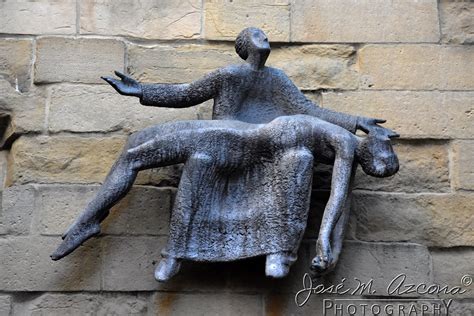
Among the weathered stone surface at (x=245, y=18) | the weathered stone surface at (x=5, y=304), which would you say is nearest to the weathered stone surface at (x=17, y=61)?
the weathered stone surface at (x=245, y=18)

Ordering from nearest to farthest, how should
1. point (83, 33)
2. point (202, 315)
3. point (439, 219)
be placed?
point (202, 315)
point (439, 219)
point (83, 33)

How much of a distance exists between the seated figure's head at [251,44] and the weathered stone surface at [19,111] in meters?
0.86

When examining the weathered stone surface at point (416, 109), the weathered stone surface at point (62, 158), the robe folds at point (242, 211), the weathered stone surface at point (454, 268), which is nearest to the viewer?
the robe folds at point (242, 211)

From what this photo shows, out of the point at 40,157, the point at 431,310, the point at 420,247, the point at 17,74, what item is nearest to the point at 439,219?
the point at 420,247

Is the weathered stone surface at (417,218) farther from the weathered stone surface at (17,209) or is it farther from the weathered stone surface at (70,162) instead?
the weathered stone surface at (17,209)

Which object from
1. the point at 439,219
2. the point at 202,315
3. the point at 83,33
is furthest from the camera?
the point at 83,33

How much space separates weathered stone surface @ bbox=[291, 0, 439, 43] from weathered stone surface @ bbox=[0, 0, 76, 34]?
3.21 ft

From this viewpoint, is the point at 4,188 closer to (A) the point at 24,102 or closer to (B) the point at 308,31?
(A) the point at 24,102

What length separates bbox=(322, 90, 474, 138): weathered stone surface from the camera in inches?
125

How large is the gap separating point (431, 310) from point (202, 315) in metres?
0.87

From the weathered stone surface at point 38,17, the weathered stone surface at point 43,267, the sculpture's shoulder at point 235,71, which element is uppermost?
the weathered stone surface at point 38,17

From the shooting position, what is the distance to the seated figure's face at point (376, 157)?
9.16 feet

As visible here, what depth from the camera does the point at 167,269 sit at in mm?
2740

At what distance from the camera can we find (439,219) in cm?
305
